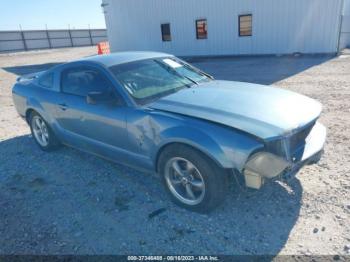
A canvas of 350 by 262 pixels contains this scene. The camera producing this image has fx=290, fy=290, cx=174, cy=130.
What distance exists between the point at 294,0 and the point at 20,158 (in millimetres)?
15070

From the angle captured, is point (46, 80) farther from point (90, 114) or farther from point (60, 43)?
point (60, 43)

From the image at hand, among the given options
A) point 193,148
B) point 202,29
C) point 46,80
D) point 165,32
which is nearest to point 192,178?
point 193,148

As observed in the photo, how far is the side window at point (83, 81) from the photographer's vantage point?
12.0 feet

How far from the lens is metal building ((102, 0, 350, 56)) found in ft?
48.8

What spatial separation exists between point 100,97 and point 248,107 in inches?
65.8

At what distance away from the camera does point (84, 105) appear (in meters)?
3.86

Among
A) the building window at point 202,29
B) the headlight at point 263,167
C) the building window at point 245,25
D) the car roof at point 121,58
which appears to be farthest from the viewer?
the building window at point 202,29

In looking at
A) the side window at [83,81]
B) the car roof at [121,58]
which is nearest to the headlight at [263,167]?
the side window at [83,81]

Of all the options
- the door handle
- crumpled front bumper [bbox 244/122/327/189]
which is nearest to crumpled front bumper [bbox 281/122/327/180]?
crumpled front bumper [bbox 244/122/327/189]

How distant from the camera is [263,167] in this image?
258cm

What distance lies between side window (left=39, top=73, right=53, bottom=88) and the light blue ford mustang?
38 mm

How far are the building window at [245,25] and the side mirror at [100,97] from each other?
15.2 metres

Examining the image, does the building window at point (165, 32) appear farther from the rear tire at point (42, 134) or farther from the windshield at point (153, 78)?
the windshield at point (153, 78)

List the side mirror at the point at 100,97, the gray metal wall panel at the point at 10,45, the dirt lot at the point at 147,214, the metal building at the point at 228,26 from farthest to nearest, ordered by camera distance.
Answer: the gray metal wall panel at the point at 10,45
the metal building at the point at 228,26
the side mirror at the point at 100,97
the dirt lot at the point at 147,214
